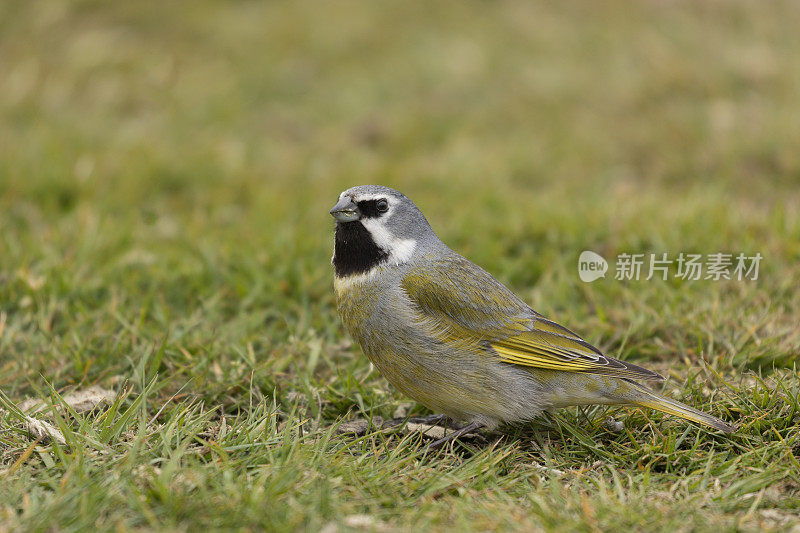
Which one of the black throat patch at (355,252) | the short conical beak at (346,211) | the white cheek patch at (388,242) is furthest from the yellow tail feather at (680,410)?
the short conical beak at (346,211)

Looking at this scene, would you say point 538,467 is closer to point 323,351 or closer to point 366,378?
point 366,378

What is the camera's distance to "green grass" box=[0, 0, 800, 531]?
143 inches

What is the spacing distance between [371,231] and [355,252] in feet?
0.49

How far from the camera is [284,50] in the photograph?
36.1 ft

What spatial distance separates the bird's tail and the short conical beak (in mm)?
1765

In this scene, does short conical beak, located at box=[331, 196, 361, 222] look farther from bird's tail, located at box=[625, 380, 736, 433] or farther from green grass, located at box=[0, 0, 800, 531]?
bird's tail, located at box=[625, 380, 736, 433]

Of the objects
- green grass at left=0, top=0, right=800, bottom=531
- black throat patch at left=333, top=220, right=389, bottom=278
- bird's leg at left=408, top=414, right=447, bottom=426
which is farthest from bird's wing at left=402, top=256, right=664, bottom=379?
bird's leg at left=408, top=414, right=447, bottom=426

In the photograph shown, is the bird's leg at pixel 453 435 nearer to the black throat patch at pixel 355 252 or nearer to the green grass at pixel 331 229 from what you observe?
the green grass at pixel 331 229

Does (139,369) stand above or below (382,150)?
below

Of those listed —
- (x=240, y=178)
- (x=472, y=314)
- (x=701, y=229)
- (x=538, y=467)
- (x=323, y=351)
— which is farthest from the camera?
(x=240, y=178)

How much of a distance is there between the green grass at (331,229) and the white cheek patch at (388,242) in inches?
31.8

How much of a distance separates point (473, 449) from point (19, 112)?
7.25 metres

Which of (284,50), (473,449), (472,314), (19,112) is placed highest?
(284,50)

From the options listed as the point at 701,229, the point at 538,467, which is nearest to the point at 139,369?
the point at 538,467
